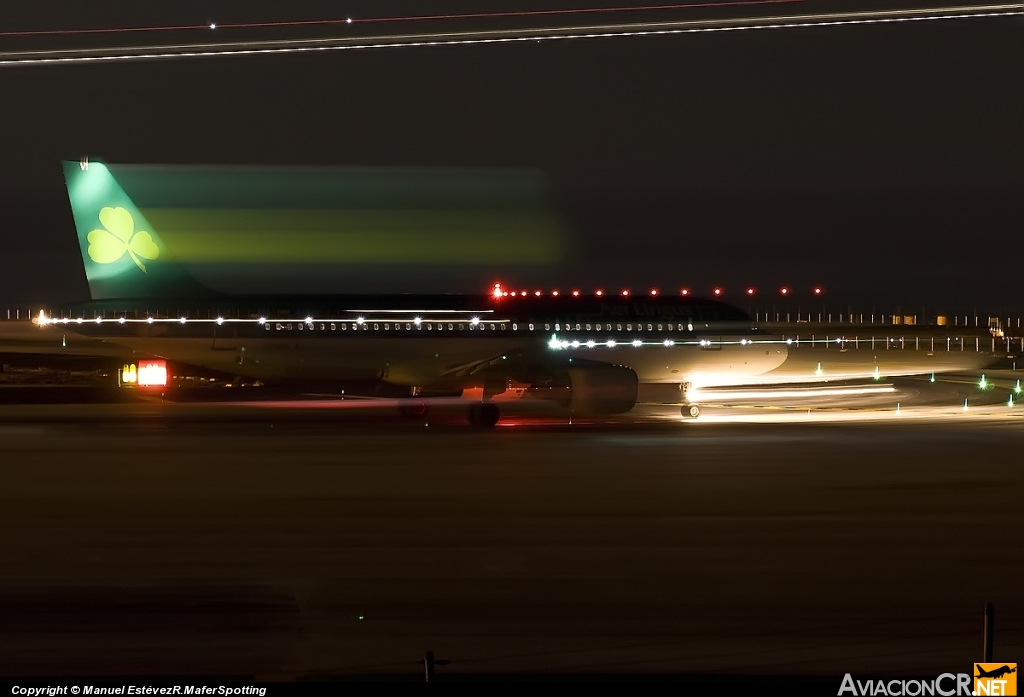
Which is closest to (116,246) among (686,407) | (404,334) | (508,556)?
(404,334)

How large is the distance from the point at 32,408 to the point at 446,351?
36.0ft

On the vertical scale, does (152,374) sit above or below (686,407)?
above

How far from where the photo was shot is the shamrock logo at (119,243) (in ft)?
99.2

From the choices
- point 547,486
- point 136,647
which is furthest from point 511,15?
point 136,647

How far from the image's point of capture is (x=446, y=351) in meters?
30.0

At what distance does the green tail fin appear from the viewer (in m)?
30.0

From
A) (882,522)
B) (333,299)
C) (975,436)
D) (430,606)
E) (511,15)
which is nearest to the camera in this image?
(430,606)

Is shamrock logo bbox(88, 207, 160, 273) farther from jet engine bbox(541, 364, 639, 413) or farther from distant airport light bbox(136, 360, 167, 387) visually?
jet engine bbox(541, 364, 639, 413)

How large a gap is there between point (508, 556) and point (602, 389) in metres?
16.8

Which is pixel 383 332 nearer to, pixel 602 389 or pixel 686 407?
pixel 602 389

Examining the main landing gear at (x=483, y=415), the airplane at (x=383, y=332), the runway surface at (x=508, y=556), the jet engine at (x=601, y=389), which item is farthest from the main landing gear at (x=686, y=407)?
the runway surface at (x=508, y=556)

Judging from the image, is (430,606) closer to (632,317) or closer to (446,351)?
(446,351)

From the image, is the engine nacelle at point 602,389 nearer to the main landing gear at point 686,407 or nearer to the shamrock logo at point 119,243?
the main landing gear at point 686,407

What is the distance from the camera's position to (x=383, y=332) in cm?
2962
